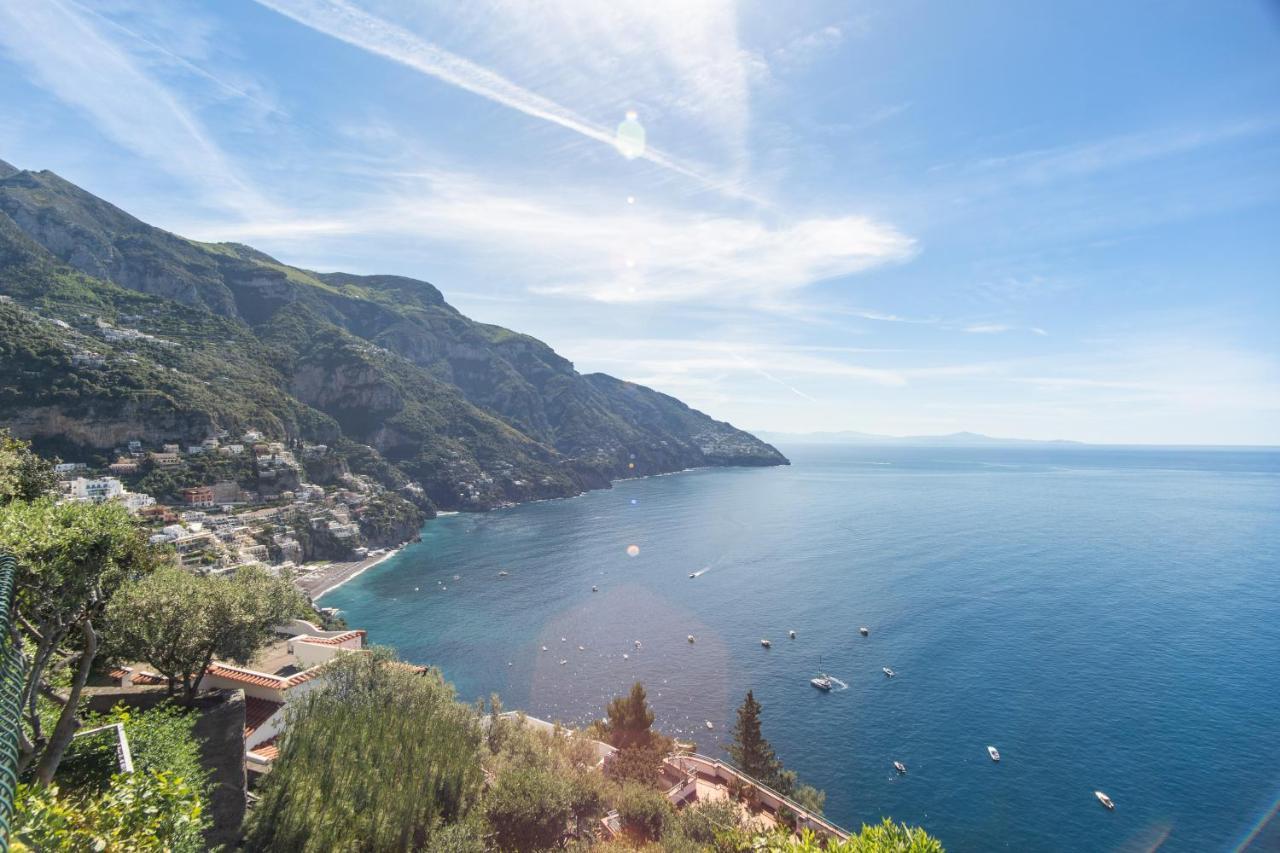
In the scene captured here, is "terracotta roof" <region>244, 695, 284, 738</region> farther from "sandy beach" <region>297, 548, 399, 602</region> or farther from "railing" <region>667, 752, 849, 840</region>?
"sandy beach" <region>297, 548, 399, 602</region>

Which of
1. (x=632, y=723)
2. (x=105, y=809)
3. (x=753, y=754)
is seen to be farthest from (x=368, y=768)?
(x=753, y=754)

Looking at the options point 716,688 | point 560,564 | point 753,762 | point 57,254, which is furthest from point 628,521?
point 57,254

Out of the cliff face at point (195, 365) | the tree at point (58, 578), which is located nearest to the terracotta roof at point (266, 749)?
the tree at point (58, 578)

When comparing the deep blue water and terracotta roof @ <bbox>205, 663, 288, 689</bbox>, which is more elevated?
terracotta roof @ <bbox>205, 663, 288, 689</bbox>

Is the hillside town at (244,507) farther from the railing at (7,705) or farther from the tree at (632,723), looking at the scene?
the railing at (7,705)

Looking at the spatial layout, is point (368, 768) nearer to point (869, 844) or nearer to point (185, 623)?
point (185, 623)

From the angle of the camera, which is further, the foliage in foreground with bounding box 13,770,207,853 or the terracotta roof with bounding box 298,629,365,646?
the terracotta roof with bounding box 298,629,365,646

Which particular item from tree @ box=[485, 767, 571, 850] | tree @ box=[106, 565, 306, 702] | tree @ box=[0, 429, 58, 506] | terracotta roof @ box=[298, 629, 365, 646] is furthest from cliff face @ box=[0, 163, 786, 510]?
tree @ box=[485, 767, 571, 850]
